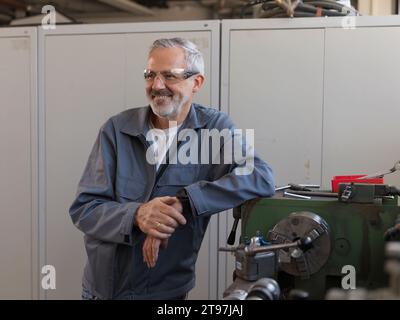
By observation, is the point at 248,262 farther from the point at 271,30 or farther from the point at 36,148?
the point at 36,148

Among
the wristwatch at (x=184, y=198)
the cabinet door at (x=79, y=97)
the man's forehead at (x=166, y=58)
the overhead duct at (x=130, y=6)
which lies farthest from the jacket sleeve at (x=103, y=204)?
the overhead duct at (x=130, y=6)

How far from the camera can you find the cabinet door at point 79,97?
1.76 metres

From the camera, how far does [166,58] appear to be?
3.57 ft

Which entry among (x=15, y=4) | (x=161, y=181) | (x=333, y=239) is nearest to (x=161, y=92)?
(x=161, y=181)

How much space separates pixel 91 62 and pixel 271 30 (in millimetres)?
792

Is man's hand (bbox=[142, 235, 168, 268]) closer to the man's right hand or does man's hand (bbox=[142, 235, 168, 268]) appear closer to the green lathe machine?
the man's right hand

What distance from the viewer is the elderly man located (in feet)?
3.28

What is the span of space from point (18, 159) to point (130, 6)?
115 cm

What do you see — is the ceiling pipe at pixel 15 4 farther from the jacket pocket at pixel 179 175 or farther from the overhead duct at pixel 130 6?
the jacket pocket at pixel 179 175

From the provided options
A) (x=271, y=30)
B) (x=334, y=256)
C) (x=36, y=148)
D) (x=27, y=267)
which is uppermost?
(x=271, y=30)

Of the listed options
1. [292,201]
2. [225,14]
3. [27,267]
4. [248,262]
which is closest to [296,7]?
[225,14]

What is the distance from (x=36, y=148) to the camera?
1.84m

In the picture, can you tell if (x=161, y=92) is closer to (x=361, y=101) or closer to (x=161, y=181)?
(x=161, y=181)

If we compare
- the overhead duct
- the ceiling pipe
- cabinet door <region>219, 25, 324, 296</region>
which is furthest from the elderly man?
the ceiling pipe
